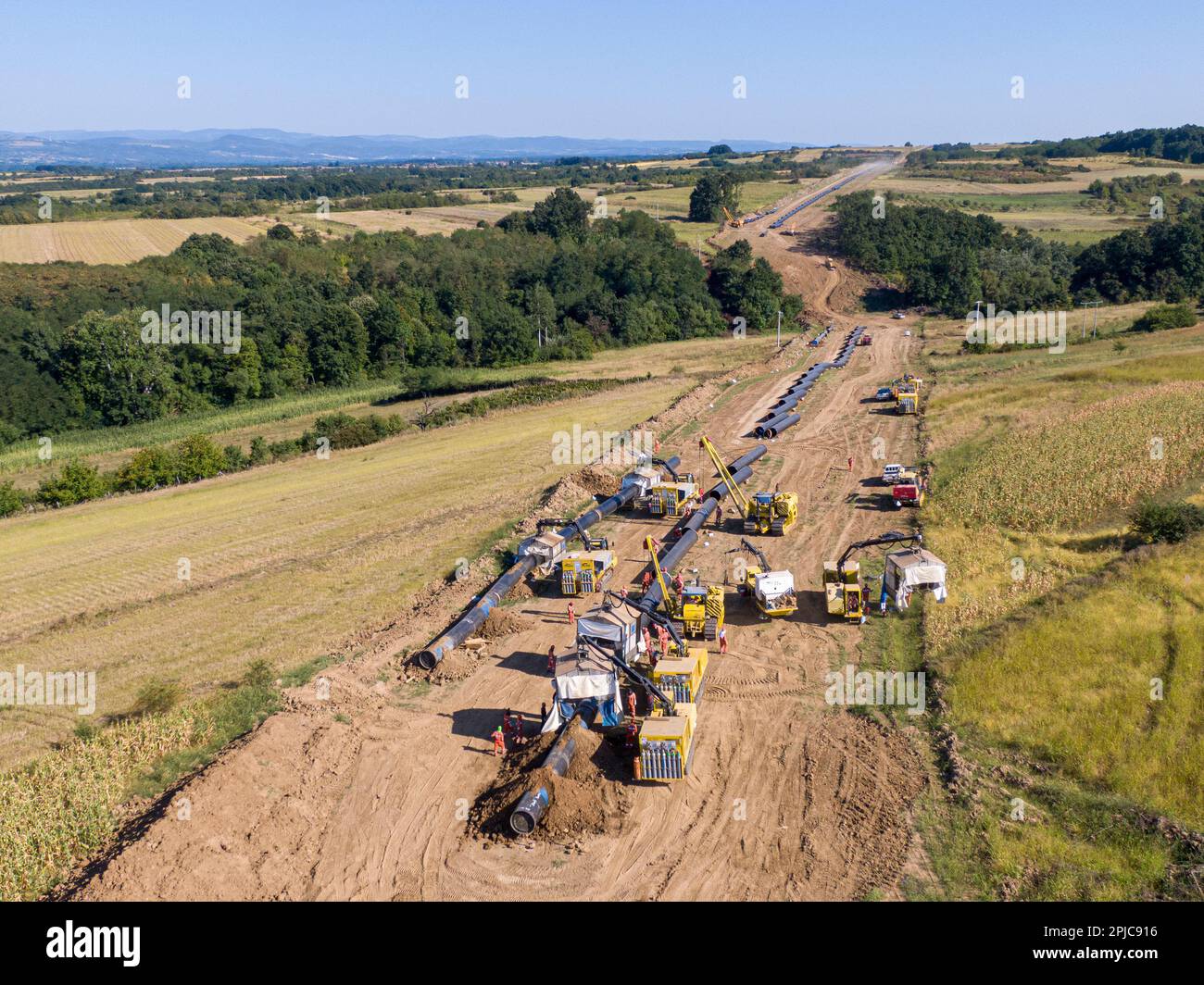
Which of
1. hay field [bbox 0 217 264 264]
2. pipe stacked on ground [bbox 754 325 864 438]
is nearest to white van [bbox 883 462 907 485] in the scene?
pipe stacked on ground [bbox 754 325 864 438]

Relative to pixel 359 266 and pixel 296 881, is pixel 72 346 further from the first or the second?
pixel 296 881

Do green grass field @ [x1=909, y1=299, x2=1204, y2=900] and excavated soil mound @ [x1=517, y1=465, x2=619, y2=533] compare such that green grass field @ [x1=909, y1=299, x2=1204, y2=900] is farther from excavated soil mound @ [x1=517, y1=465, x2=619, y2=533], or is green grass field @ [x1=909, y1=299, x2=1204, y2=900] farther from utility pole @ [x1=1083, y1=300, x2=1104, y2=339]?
utility pole @ [x1=1083, y1=300, x2=1104, y2=339]

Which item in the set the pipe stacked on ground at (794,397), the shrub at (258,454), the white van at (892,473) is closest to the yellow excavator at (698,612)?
the white van at (892,473)

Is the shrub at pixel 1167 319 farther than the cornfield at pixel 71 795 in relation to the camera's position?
Yes

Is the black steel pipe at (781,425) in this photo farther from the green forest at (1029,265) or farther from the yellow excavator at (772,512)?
the green forest at (1029,265)

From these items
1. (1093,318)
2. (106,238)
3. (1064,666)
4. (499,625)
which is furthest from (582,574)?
(106,238)
